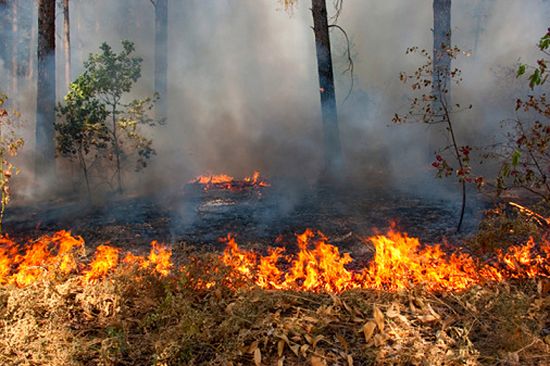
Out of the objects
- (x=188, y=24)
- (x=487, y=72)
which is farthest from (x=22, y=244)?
(x=188, y=24)

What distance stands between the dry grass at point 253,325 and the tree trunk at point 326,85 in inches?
293

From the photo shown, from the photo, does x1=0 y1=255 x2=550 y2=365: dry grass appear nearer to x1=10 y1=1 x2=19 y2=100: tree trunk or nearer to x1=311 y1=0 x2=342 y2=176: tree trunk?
x1=311 y1=0 x2=342 y2=176: tree trunk

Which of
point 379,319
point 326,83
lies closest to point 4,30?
point 326,83

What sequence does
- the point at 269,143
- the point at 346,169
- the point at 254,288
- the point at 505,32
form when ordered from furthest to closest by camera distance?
the point at 505,32, the point at 269,143, the point at 346,169, the point at 254,288

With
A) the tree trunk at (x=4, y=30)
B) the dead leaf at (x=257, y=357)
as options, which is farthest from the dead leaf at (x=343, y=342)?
the tree trunk at (x=4, y=30)

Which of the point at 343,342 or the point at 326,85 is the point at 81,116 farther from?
the point at 343,342

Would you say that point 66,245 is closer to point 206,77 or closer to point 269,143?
point 269,143

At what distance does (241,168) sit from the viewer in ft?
43.7

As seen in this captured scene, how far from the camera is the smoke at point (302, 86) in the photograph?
547 inches

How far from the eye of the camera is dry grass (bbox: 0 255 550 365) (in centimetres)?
330

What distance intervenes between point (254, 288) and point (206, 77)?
1941cm

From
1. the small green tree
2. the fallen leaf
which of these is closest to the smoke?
the small green tree

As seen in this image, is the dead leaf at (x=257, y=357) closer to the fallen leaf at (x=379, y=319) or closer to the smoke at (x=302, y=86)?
the fallen leaf at (x=379, y=319)

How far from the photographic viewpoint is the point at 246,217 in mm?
8250
